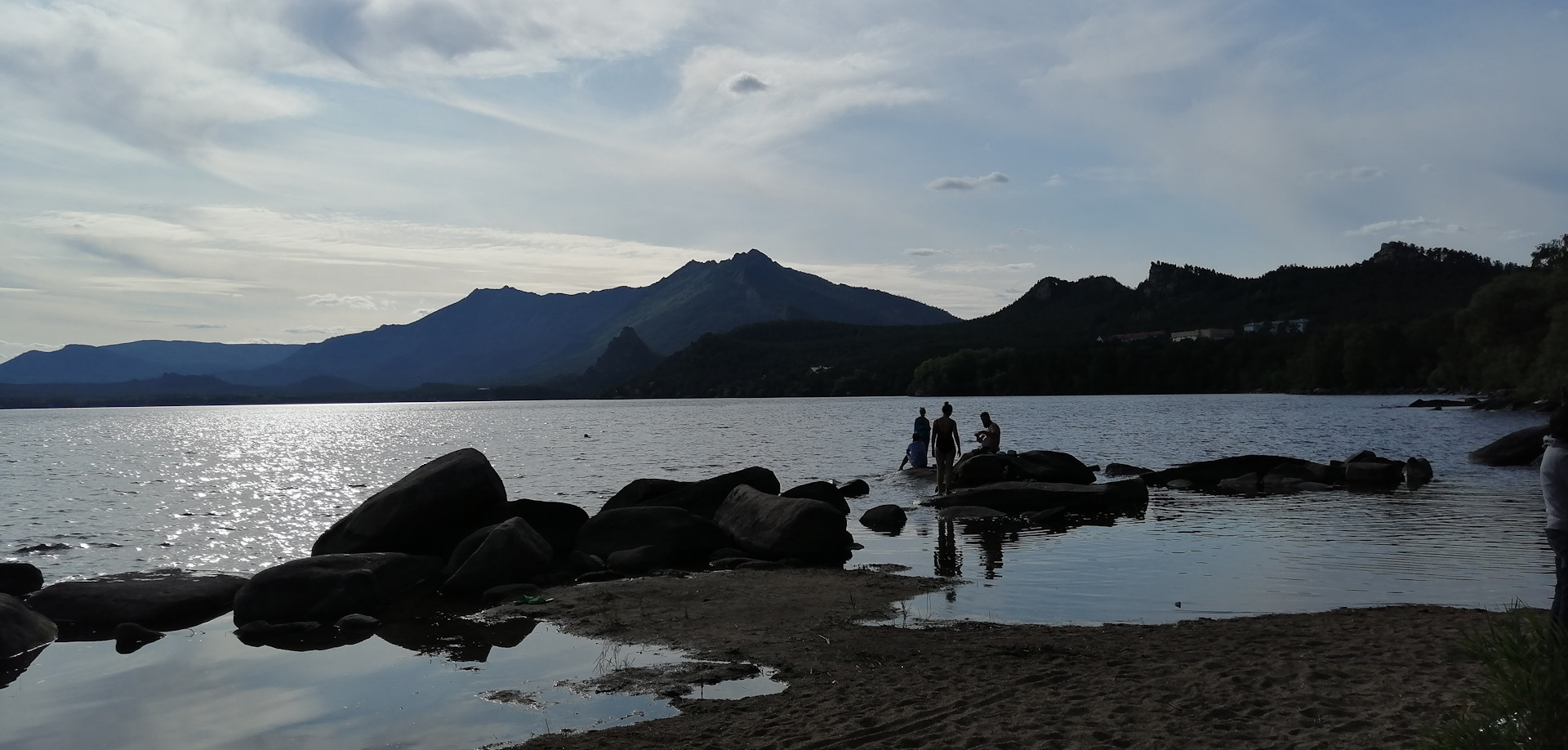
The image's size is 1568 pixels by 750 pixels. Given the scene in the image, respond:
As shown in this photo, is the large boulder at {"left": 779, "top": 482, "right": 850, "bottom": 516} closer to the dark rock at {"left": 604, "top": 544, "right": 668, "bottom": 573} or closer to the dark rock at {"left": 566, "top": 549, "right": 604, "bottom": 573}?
the dark rock at {"left": 604, "top": 544, "right": 668, "bottom": 573}

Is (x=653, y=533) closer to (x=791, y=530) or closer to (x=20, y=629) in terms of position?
(x=791, y=530)

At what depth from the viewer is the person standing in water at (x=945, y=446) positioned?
95.2ft

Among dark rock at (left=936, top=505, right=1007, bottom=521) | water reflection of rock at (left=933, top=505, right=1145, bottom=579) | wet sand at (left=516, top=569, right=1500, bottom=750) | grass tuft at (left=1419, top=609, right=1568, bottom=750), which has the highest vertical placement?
grass tuft at (left=1419, top=609, right=1568, bottom=750)

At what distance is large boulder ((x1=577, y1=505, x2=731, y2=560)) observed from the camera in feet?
68.0

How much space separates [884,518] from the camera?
25469 millimetres

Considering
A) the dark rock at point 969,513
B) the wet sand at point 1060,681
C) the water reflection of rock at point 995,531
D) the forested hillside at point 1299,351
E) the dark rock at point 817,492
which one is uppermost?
the forested hillside at point 1299,351

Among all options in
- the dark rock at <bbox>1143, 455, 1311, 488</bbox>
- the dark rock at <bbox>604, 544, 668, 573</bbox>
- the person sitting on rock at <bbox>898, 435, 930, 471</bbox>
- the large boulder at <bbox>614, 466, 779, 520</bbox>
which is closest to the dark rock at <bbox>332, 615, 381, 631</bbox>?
the dark rock at <bbox>604, 544, 668, 573</bbox>

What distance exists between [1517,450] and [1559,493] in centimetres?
3693

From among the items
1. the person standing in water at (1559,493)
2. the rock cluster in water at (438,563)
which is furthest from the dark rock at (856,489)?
the person standing in water at (1559,493)

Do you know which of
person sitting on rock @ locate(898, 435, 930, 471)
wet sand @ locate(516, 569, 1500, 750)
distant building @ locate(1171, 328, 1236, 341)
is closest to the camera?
wet sand @ locate(516, 569, 1500, 750)

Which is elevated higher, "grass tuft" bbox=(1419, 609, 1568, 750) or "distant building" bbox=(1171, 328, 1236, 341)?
"distant building" bbox=(1171, 328, 1236, 341)

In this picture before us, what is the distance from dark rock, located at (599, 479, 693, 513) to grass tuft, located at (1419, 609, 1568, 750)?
65.8ft

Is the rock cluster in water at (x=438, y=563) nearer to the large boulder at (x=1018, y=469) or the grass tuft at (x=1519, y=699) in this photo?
the large boulder at (x=1018, y=469)

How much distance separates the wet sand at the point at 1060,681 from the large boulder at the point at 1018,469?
16654 millimetres
